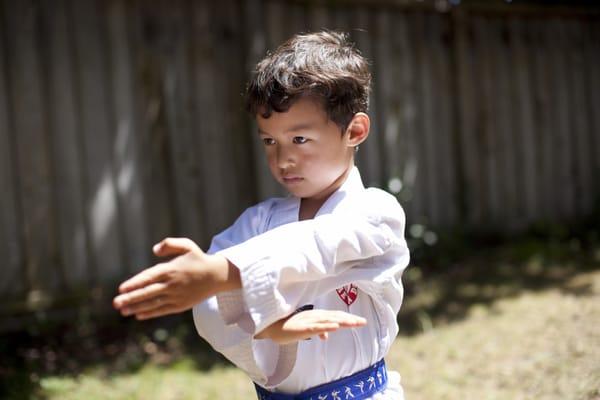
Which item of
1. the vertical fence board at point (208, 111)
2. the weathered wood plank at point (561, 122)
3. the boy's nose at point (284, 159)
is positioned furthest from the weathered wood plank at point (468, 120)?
the boy's nose at point (284, 159)

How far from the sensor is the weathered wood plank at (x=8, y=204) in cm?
455

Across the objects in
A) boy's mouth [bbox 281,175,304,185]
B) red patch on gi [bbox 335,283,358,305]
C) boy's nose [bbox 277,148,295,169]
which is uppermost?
boy's nose [bbox 277,148,295,169]

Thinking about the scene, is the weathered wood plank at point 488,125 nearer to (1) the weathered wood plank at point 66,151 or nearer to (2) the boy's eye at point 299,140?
(1) the weathered wood plank at point 66,151

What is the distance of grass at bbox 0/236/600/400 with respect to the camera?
376 cm

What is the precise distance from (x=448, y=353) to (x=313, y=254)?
117 inches

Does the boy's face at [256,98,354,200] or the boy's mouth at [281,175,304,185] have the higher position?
the boy's face at [256,98,354,200]

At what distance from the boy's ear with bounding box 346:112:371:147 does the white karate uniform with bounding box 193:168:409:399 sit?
127 millimetres

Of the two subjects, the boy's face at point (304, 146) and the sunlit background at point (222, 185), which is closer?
the boy's face at point (304, 146)

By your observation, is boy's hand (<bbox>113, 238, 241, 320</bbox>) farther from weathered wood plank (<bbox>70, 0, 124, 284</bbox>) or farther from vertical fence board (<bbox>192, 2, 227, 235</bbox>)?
vertical fence board (<bbox>192, 2, 227, 235</bbox>)

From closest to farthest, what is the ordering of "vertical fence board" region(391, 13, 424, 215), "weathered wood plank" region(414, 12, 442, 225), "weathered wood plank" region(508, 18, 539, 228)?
"vertical fence board" region(391, 13, 424, 215) → "weathered wood plank" region(414, 12, 442, 225) → "weathered wood plank" region(508, 18, 539, 228)

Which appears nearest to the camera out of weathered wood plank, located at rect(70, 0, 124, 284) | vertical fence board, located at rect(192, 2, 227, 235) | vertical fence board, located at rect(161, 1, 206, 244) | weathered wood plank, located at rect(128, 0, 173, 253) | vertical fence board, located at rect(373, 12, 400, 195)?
weathered wood plank, located at rect(70, 0, 124, 284)

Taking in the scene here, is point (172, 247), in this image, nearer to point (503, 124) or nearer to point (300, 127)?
point (300, 127)

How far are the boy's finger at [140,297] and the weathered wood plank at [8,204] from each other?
11.6ft

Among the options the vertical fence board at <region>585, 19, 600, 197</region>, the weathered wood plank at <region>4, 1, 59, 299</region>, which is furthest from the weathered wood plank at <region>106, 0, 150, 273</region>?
the vertical fence board at <region>585, 19, 600, 197</region>
